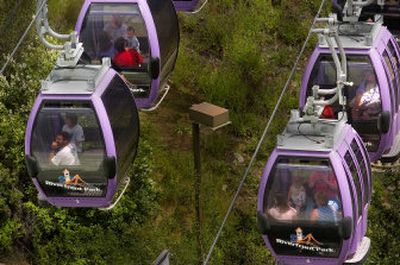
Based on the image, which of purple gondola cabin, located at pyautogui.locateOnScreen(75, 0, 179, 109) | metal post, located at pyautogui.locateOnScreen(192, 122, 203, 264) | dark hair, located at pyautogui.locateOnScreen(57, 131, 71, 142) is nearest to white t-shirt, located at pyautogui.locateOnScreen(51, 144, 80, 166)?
dark hair, located at pyautogui.locateOnScreen(57, 131, 71, 142)

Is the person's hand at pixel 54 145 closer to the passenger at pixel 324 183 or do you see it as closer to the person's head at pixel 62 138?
the person's head at pixel 62 138

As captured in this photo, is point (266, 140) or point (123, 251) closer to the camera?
point (123, 251)

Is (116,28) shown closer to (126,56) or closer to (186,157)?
(126,56)

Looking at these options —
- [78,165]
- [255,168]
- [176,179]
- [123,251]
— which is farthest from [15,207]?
[78,165]

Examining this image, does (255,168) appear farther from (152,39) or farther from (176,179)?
(152,39)

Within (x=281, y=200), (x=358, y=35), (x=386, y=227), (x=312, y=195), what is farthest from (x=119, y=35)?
(x=386, y=227)

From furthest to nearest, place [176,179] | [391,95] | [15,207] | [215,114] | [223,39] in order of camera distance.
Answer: [223,39] < [176,179] < [15,207] < [215,114] < [391,95]
